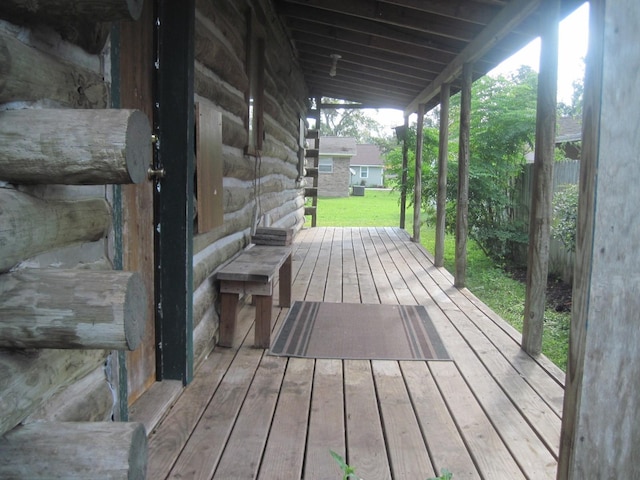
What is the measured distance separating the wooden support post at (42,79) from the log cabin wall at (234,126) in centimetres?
149

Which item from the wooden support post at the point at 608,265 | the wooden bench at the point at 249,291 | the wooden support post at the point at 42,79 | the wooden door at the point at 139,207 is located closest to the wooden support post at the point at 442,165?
the wooden bench at the point at 249,291

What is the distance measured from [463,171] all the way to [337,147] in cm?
2786

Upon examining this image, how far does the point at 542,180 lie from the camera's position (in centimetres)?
342

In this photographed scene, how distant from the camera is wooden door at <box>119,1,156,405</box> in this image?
2314 mm

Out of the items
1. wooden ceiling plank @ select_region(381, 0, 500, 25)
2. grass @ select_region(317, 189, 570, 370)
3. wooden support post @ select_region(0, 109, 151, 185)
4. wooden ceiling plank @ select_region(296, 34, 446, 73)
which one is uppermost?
wooden ceiling plank @ select_region(296, 34, 446, 73)

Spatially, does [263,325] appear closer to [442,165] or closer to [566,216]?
[442,165]

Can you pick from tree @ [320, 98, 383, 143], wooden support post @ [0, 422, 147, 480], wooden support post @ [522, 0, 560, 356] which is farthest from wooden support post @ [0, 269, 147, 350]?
tree @ [320, 98, 383, 143]

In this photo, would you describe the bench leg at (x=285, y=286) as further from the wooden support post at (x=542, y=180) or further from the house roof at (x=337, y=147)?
the house roof at (x=337, y=147)

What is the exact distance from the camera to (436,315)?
448cm

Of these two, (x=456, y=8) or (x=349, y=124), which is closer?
(x=456, y=8)

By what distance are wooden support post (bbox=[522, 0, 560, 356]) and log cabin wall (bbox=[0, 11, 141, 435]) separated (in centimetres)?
274

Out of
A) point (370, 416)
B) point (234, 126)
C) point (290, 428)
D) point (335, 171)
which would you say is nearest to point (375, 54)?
point (234, 126)

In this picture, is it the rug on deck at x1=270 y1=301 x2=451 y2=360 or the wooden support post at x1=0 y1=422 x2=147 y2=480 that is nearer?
the wooden support post at x1=0 y1=422 x2=147 y2=480

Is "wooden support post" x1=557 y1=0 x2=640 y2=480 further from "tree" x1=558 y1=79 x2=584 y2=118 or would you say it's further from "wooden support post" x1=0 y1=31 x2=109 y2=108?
"tree" x1=558 y1=79 x2=584 y2=118
